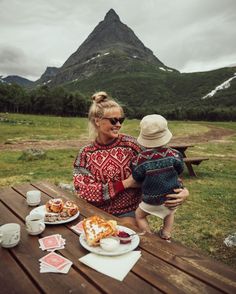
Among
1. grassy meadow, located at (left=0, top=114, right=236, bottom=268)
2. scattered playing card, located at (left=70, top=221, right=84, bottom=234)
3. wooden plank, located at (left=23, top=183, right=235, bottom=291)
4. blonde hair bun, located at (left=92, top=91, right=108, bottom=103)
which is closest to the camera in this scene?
wooden plank, located at (left=23, top=183, right=235, bottom=291)

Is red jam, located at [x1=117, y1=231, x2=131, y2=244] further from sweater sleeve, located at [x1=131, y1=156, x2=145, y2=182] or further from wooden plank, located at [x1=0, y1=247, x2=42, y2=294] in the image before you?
sweater sleeve, located at [x1=131, y1=156, x2=145, y2=182]

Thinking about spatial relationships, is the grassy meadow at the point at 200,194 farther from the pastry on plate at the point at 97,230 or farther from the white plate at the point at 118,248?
the pastry on plate at the point at 97,230

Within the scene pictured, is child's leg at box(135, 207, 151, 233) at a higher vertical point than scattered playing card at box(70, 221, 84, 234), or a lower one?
lower

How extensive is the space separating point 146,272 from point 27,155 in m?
12.8

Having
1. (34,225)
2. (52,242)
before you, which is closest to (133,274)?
(52,242)

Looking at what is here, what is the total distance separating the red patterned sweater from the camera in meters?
3.77

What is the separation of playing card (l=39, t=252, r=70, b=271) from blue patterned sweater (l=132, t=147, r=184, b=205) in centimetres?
159

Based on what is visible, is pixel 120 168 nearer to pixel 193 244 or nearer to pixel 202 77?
pixel 193 244

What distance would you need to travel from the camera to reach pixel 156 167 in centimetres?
360

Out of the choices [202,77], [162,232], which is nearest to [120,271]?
[162,232]

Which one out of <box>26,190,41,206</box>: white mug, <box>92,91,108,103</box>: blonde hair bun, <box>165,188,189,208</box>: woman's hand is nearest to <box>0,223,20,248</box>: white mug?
<box>26,190,41,206</box>: white mug

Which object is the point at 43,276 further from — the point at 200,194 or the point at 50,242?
the point at 200,194

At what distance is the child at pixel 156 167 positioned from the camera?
3.61 meters

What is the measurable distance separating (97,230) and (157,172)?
4.20 ft
